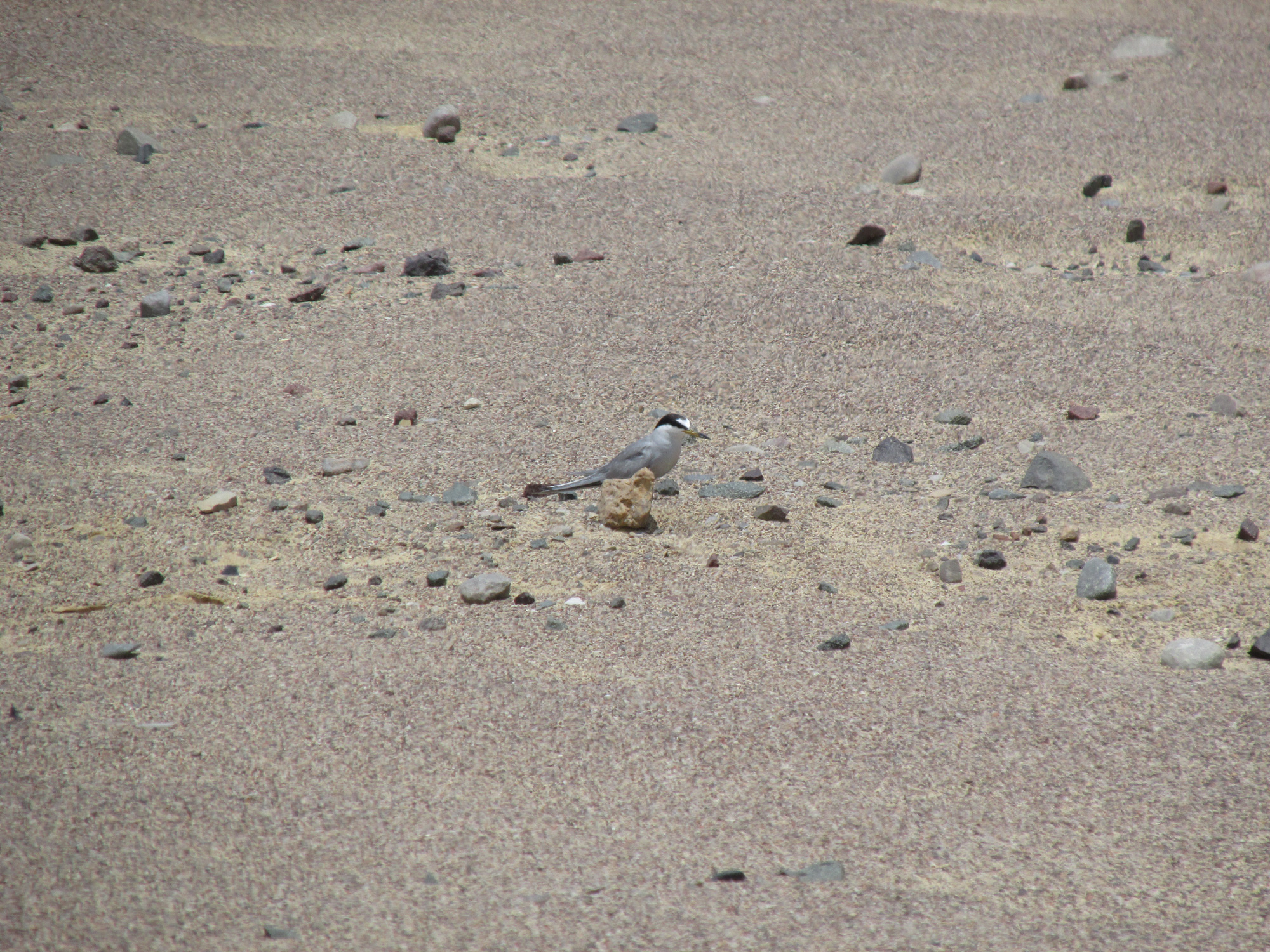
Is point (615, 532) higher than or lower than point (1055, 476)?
lower

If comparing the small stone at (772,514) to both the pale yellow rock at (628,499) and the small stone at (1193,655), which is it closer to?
the pale yellow rock at (628,499)

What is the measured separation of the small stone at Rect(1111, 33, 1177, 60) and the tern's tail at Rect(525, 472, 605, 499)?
23.8 feet

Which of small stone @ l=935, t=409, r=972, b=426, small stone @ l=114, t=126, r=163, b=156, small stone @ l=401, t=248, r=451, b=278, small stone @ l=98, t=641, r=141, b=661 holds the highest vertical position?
small stone @ l=114, t=126, r=163, b=156

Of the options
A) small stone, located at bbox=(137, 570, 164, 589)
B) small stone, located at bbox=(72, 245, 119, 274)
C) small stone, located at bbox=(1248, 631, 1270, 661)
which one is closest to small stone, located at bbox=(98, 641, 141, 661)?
small stone, located at bbox=(137, 570, 164, 589)

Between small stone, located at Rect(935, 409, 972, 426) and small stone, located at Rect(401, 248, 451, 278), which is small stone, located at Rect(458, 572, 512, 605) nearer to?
small stone, located at Rect(935, 409, 972, 426)

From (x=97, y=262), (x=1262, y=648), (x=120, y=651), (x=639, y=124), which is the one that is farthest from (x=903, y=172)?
(x=120, y=651)

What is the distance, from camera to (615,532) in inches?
148

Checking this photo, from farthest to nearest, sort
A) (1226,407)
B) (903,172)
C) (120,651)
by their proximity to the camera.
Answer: (903,172), (1226,407), (120,651)

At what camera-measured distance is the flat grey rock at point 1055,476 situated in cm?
399

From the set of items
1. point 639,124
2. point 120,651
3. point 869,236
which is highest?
point 639,124

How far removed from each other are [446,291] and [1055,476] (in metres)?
3.19

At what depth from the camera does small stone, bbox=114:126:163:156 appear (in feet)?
22.4

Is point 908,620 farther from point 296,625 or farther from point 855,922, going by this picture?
point 296,625

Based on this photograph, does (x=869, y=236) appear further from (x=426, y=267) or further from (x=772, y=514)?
(x=772, y=514)
